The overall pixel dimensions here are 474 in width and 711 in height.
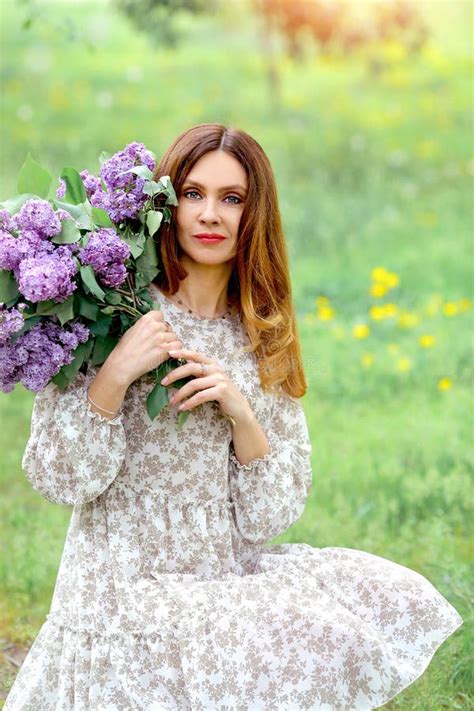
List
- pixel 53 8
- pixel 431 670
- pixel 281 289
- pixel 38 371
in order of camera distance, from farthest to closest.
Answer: pixel 53 8
pixel 431 670
pixel 281 289
pixel 38 371

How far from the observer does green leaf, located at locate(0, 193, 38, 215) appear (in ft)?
8.34

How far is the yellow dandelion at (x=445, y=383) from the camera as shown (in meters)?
5.72

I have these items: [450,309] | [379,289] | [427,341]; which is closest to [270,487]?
[427,341]

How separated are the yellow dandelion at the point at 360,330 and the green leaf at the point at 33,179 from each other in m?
4.11

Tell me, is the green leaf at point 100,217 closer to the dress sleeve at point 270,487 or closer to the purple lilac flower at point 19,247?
the purple lilac flower at point 19,247

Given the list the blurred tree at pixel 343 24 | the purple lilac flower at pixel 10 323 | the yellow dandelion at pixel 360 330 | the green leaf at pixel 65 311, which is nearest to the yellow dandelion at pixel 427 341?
the yellow dandelion at pixel 360 330

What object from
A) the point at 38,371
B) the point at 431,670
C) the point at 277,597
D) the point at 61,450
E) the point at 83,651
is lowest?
the point at 431,670

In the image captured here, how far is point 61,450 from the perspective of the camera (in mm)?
2631

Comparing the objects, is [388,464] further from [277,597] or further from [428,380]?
[277,597]

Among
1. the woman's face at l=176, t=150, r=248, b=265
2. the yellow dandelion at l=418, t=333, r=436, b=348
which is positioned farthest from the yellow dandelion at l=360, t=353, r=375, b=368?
the woman's face at l=176, t=150, r=248, b=265

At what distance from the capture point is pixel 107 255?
2.53 m

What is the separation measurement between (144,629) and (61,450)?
46 centimetres

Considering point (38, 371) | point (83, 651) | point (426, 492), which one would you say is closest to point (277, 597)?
point (83, 651)

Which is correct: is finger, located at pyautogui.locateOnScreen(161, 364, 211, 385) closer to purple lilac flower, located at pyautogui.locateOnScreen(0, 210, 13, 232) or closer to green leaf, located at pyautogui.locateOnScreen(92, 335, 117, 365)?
green leaf, located at pyautogui.locateOnScreen(92, 335, 117, 365)
